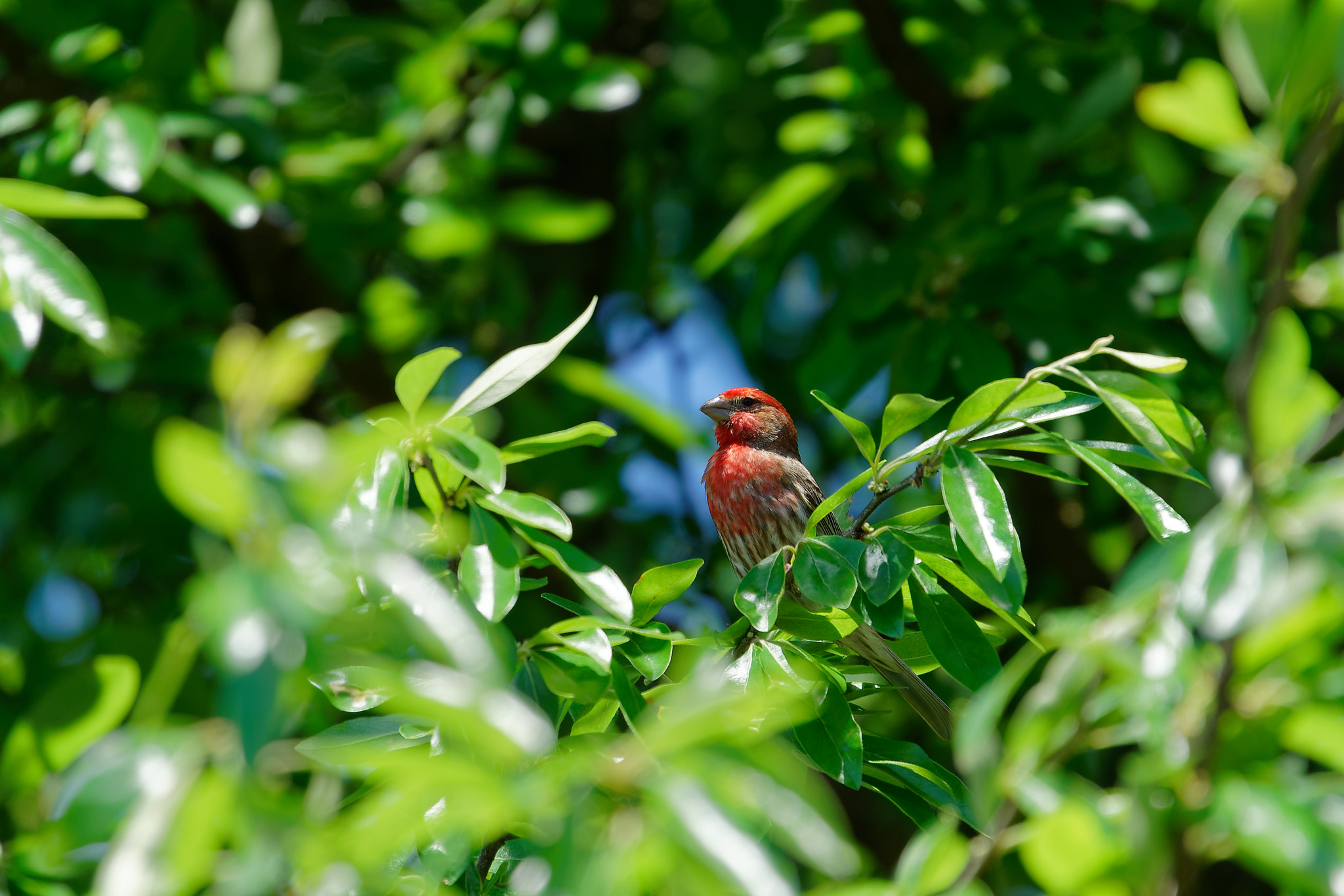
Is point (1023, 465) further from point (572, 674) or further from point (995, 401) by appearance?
point (572, 674)

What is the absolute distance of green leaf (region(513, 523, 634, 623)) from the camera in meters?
1.93

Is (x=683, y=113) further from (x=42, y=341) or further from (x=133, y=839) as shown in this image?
(x=133, y=839)

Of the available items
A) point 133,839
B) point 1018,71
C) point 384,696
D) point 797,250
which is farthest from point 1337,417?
point 797,250

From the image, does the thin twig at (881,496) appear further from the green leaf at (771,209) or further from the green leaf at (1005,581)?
the green leaf at (771,209)

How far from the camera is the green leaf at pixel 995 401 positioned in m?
2.05

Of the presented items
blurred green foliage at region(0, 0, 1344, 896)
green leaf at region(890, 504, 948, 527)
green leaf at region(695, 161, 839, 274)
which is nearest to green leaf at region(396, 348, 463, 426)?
blurred green foliage at region(0, 0, 1344, 896)

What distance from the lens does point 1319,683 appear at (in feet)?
4.49

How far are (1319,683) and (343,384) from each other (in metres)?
4.85

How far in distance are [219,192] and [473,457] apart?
8.06 ft

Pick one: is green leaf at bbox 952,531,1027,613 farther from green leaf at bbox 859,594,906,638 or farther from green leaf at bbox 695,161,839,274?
green leaf at bbox 695,161,839,274

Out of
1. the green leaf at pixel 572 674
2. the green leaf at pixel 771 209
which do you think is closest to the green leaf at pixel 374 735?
the green leaf at pixel 572 674

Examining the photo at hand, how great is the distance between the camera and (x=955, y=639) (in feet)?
7.62

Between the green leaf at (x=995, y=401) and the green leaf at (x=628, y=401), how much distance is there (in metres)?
2.52

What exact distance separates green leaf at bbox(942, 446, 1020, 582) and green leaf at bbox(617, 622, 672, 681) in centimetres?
62
